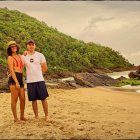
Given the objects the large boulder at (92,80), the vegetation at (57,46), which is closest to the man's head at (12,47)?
the large boulder at (92,80)

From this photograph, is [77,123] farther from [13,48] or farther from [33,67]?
[13,48]

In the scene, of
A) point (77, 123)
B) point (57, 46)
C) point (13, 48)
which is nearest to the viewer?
point (77, 123)

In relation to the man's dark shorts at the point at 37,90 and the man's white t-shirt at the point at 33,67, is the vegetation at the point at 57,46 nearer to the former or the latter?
the man's white t-shirt at the point at 33,67

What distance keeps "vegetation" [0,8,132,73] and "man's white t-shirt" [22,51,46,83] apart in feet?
112

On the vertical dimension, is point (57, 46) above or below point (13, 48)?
above

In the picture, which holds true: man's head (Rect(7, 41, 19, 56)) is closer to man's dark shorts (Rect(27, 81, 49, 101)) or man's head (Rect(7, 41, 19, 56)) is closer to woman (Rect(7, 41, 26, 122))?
woman (Rect(7, 41, 26, 122))

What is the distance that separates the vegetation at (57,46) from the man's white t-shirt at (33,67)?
34018 mm

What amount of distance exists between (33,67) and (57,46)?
44296 mm

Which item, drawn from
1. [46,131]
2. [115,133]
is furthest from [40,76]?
[115,133]

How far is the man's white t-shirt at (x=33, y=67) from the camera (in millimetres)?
8523

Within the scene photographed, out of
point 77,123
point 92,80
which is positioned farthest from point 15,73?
point 92,80

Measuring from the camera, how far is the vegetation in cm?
4816

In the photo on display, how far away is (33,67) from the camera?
8.55m

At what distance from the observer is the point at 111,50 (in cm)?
6125
